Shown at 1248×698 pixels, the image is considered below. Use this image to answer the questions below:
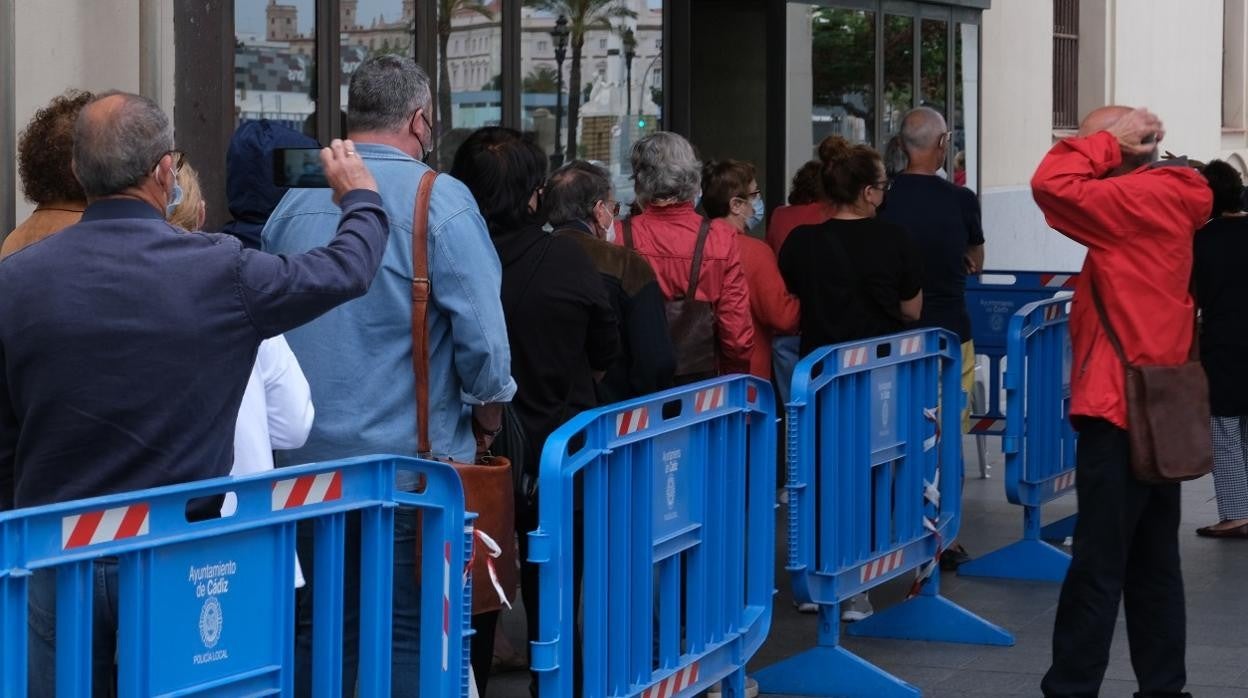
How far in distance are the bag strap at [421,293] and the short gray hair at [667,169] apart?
258cm

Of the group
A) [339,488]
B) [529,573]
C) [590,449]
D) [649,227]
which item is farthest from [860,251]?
[339,488]

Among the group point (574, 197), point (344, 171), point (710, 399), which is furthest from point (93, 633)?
point (574, 197)

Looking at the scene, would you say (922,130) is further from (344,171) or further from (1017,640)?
(344,171)

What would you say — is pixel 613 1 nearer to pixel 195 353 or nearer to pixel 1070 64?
pixel 195 353

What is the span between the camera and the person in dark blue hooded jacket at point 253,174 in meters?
5.13

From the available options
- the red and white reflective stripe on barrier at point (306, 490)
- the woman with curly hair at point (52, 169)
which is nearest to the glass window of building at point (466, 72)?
the woman with curly hair at point (52, 169)

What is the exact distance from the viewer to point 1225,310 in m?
8.66

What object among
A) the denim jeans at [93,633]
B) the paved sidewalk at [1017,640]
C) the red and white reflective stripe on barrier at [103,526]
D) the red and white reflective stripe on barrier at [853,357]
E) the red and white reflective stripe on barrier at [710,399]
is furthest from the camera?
the paved sidewalk at [1017,640]

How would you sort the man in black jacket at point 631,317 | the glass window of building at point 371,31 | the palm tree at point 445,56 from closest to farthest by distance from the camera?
the man in black jacket at point 631,317
the glass window of building at point 371,31
the palm tree at point 445,56

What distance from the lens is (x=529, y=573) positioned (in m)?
5.12

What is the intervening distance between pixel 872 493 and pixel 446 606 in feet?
9.50

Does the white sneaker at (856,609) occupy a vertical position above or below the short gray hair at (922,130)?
below

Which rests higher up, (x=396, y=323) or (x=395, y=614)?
(x=396, y=323)

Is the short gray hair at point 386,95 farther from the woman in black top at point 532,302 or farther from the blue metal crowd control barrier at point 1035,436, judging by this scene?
the blue metal crowd control barrier at point 1035,436
